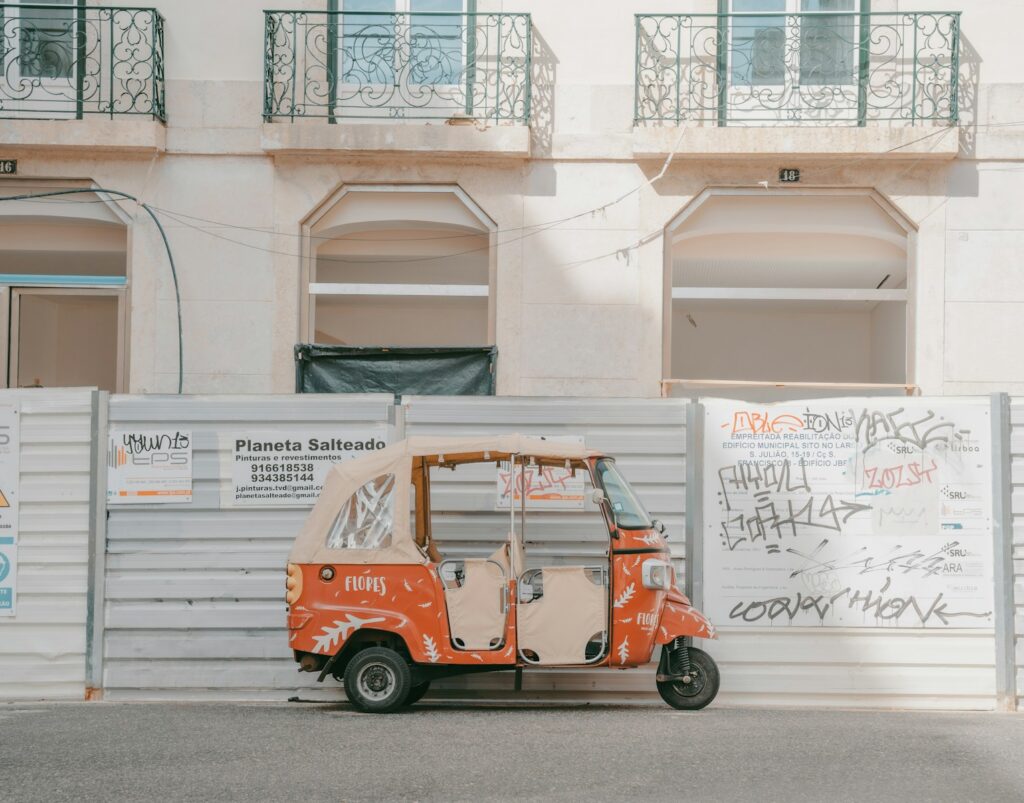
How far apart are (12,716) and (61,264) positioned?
6.99 metres

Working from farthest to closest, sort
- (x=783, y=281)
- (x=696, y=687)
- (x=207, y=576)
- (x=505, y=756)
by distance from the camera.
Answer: (x=783, y=281) → (x=207, y=576) → (x=696, y=687) → (x=505, y=756)

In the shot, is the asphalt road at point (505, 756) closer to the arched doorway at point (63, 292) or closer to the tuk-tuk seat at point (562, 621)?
the tuk-tuk seat at point (562, 621)

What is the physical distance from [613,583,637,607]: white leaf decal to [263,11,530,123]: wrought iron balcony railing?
692cm

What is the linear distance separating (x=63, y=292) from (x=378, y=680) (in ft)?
25.4

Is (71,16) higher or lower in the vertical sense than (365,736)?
higher

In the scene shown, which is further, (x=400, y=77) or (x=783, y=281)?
(x=783, y=281)

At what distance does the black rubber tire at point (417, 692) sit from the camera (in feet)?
33.5

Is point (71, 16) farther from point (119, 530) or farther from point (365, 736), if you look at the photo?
point (365, 736)

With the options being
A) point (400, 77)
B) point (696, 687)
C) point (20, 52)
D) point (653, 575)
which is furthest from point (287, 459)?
point (20, 52)

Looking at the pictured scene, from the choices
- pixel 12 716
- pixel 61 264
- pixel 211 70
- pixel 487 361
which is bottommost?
pixel 12 716

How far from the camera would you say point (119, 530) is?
1116 cm

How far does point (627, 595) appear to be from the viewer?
9.59 meters

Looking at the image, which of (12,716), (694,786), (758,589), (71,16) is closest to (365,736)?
(694,786)

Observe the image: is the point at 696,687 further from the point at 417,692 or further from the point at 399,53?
the point at 399,53
